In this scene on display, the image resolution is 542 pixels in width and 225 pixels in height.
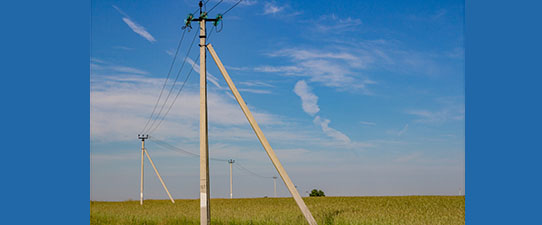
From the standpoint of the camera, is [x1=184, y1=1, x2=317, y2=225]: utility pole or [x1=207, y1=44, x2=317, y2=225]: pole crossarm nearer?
[x1=207, y1=44, x2=317, y2=225]: pole crossarm

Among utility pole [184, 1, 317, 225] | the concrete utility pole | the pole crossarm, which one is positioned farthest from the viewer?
the concrete utility pole

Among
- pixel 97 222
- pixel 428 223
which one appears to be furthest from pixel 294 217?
pixel 97 222

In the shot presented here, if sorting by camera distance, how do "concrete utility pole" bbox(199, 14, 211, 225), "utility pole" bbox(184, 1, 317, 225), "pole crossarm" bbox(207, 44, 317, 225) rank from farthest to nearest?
1. "concrete utility pole" bbox(199, 14, 211, 225)
2. "utility pole" bbox(184, 1, 317, 225)
3. "pole crossarm" bbox(207, 44, 317, 225)

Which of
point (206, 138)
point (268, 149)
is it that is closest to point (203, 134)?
point (206, 138)

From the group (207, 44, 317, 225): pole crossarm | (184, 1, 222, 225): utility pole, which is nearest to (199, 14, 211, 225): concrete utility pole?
(184, 1, 222, 225): utility pole

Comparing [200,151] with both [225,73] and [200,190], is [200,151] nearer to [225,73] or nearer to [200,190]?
[200,190]

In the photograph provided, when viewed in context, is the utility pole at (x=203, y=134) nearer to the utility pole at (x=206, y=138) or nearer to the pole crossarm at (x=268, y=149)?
the utility pole at (x=206, y=138)

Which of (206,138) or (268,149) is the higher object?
(206,138)

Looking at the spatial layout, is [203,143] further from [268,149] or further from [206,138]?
[268,149]

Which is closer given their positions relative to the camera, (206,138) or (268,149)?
(268,149)

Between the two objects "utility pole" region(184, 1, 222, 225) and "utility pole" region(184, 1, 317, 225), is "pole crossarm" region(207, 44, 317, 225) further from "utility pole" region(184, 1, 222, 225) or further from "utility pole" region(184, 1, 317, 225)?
"utility pole" region(184, 1, 222, 225)

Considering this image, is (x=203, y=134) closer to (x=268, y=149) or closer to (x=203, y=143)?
(x=203, y=143)

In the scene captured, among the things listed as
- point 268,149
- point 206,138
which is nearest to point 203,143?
point 206,138

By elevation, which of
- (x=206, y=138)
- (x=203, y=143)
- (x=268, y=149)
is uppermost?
(x=206, y=138)
